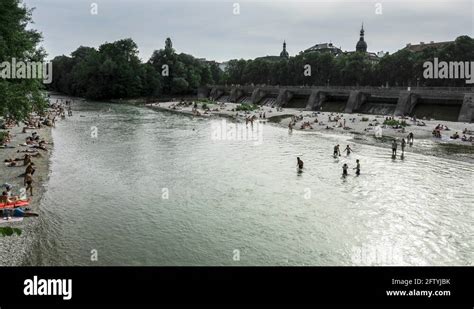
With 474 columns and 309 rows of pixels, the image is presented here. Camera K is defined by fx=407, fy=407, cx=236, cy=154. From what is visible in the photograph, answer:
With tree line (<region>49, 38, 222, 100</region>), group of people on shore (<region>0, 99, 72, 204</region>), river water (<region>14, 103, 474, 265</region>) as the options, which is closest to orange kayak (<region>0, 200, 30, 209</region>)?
group of people on shore (<region>0, 99, 72, 204</region>)

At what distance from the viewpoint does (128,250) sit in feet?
64.6

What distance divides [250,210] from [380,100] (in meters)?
66.7

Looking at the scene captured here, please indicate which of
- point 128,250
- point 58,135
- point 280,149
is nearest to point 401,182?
point 280,149

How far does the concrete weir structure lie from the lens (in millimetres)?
67812

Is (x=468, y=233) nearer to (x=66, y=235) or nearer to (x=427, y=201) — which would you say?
(x=427, y=201)

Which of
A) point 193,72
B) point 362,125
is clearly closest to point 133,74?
point 193,72

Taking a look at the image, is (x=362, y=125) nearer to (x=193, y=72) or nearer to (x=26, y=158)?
(x=26, y=158)

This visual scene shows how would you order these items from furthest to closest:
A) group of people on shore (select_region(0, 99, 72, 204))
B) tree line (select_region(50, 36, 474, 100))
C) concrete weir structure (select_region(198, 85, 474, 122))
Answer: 1. tree line (select_region(50, 36, 474, 100))
2. concrete weir structure (select_region(198, 85, 474, 122))
3. group of people on shore (select_region(0, 99, 72, 204))

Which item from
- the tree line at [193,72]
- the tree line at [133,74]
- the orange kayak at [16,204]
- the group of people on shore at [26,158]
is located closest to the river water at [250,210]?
the orange kayak at [16,204]

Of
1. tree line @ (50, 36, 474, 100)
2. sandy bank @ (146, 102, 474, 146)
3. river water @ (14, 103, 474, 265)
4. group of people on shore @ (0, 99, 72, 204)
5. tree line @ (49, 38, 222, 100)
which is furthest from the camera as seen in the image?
tree line @ (49, 38, 222, 100)

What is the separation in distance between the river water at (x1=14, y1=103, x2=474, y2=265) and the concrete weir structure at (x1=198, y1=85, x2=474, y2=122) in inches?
1204

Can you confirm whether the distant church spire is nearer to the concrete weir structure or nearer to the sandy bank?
the concrete weir structure
